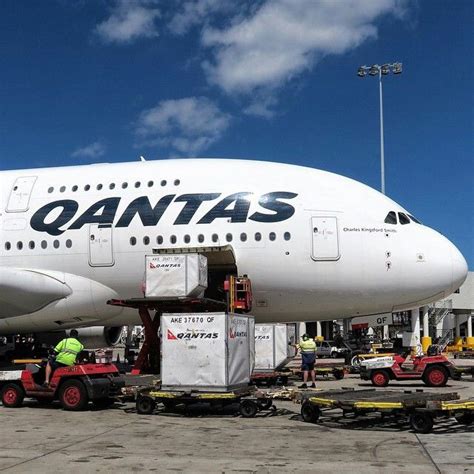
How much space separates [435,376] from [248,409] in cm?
732

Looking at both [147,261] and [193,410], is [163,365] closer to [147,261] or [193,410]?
[193,410]

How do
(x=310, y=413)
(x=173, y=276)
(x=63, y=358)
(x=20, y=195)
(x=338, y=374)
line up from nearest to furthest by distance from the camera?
(x=310, y=413) < (x=63, y=358) < (x=173, y=276) < (x=338, y=374) < (x=20, y=195)

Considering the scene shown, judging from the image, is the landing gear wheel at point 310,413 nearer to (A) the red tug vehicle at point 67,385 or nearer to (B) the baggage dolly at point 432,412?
(B) the baggage dolly at point 432,412

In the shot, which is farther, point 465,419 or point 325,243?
point 325,243

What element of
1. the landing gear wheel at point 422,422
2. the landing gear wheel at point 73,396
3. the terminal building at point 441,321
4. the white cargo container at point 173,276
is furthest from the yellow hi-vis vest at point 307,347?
the terminal building at point 441,321

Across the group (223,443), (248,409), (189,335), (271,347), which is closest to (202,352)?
(189,335)

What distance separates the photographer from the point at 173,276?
608 inches

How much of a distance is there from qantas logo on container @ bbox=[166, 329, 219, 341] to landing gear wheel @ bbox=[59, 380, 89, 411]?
72.1 inches

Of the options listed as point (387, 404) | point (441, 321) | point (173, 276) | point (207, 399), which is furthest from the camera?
point (441, 321)

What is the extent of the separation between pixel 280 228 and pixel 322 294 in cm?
202

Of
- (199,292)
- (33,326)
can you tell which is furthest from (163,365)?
(33,326)

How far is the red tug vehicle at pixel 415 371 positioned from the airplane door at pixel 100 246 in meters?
7.34

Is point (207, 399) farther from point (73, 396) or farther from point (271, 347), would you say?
point (271, 347)

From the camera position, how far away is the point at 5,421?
10930 mm
